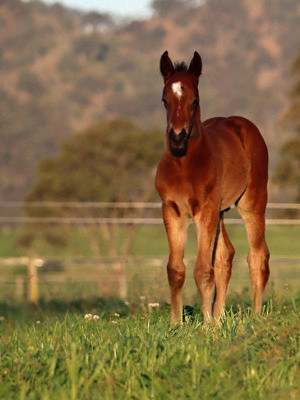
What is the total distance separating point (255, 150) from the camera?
612cm

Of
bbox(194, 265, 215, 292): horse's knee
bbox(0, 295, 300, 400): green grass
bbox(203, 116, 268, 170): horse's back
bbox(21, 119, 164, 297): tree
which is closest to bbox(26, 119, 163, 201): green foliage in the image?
bbox(21, 119, 164, 297): tree

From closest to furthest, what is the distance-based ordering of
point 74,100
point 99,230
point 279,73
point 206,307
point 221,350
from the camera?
point 221,350, point 206,307, point 99,230, point 74,100, point 279,73

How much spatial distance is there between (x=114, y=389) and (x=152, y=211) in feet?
121

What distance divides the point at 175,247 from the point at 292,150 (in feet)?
91.8

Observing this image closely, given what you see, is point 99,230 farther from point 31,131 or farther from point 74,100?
point 74,100

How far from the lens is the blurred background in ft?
51.4

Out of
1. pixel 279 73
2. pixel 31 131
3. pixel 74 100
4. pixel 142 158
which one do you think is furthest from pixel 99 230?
pixel 279 73

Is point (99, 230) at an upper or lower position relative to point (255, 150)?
lower

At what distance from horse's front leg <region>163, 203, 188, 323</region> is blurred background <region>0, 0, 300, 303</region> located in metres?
2.05

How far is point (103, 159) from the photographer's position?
1670 inches

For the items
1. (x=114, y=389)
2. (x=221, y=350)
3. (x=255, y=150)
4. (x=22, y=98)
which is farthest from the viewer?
(x=22, y=98)

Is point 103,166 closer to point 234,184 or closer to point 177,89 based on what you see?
point 234,184

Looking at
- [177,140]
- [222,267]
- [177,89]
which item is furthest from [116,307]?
[177,89]

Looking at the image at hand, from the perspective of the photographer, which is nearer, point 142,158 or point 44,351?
point 44,351
